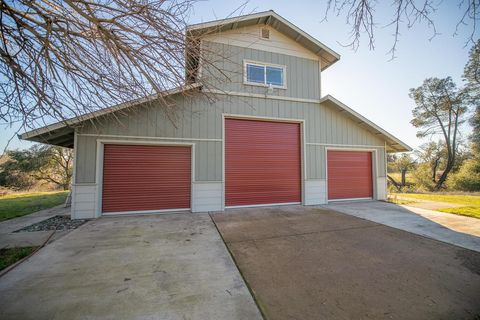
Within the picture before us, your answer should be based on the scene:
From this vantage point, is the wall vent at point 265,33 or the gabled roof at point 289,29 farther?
the wall vent at point 265,33

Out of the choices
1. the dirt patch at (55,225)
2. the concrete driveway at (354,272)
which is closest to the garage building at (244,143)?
the dirt patch at (55,225)

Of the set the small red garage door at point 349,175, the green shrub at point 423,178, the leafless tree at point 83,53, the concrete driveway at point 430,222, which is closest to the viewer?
the leafless tree at point 83,53

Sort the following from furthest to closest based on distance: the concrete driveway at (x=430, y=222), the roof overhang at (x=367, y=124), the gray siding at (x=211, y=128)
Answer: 1. the roof overhang at (x=367, y=124)
2. the gray siding at (x=211, y=128)
3. the concrete driveway at (x=430, y=222)

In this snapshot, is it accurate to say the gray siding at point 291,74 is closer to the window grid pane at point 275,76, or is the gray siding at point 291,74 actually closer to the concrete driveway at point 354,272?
the window grid pane at point 275,76

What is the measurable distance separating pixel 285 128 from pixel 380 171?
5185 millimetres

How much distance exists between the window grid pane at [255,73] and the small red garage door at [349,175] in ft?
14.6

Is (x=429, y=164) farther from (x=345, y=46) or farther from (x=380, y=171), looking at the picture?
(x=345, y=46)

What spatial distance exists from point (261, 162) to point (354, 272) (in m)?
5.18

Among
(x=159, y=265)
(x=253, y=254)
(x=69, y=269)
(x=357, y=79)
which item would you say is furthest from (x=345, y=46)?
(x=69, y=269)

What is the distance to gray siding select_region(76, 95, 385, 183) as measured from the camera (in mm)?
6133

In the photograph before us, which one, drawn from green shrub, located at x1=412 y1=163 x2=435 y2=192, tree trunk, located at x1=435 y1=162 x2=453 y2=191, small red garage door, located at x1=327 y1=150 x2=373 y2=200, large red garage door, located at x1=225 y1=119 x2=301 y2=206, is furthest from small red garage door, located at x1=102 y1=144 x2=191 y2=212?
tree trunk, located at x1=435 y1=162 x2=453 y2=191

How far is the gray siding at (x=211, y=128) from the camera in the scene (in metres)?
6.13

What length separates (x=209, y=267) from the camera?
3.07 m

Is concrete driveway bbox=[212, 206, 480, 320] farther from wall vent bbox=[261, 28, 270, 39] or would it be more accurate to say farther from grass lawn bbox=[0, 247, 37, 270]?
wall vent bbox=[261, 28, 270, 39]
